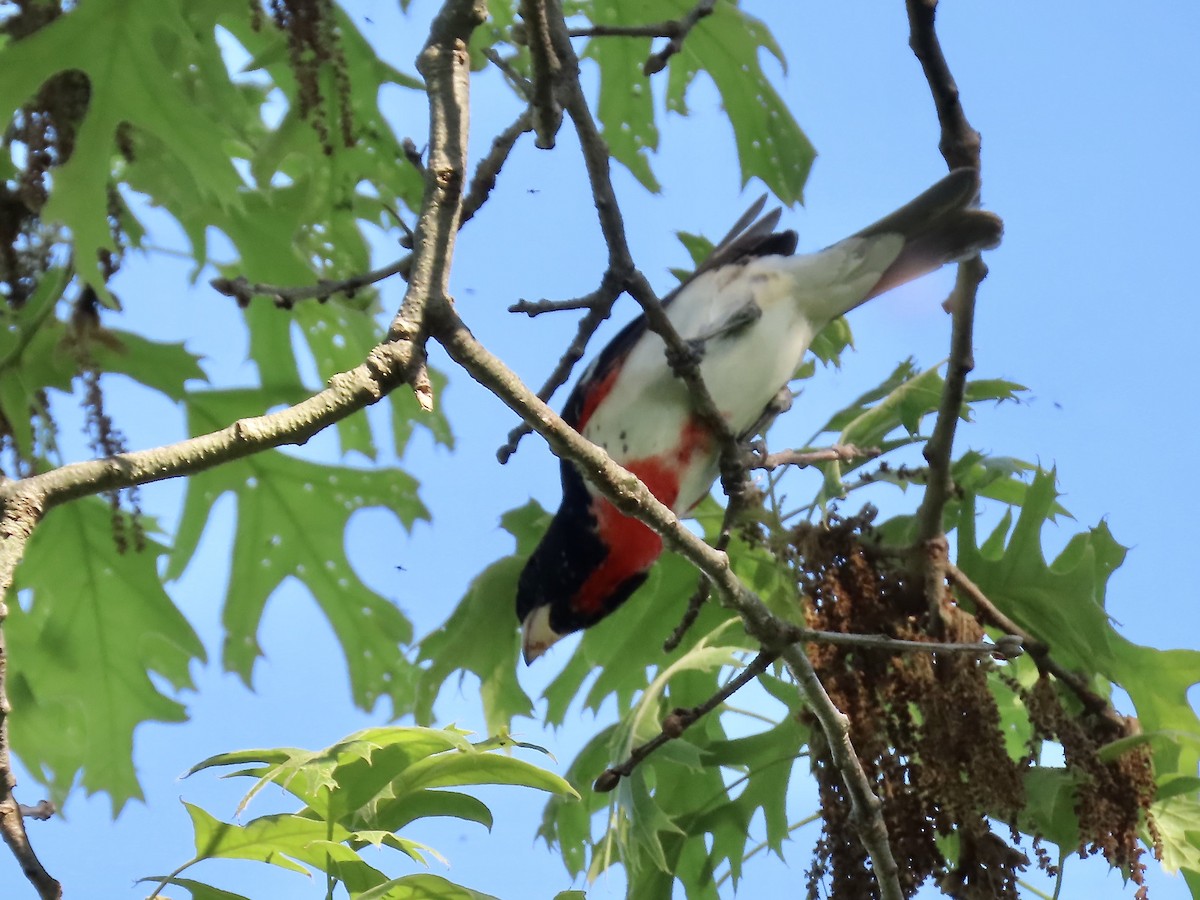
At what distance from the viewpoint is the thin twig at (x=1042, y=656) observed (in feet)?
6.56

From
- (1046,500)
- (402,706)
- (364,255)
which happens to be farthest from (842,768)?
(364,255)

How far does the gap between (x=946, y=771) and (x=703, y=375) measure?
1.00 meters

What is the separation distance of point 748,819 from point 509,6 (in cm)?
178

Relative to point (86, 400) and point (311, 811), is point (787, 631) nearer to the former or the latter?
point (311, 811)

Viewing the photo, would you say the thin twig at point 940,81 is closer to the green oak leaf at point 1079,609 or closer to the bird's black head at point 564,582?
the green oak leaf at point 1079,609

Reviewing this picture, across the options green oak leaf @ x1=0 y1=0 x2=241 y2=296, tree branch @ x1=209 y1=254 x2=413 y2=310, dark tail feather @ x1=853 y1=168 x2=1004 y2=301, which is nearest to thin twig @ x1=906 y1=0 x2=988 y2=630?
dark tail feather @ x1=853 y1=168 x2=1004 y2=301

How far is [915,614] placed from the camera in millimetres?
2104

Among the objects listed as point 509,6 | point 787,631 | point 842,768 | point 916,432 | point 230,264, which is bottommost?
point 842,768

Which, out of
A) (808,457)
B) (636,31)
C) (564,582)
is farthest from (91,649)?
(636,31)

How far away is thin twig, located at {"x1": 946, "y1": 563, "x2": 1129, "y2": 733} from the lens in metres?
2.00

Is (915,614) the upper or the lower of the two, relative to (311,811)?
upper

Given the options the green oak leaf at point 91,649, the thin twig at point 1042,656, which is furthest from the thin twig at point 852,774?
the green oak leaf at point 91,649

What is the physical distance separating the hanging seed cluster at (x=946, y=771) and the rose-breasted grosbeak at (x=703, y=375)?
54cm

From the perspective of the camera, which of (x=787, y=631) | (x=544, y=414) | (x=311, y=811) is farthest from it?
(x=787, y=631)
